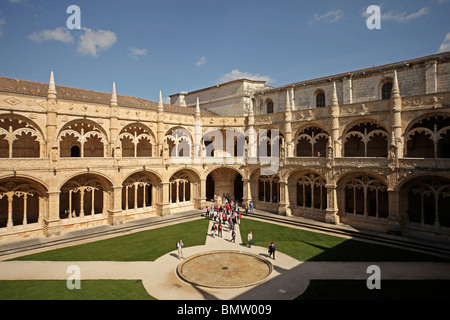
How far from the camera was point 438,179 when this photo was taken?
21203 millimetres

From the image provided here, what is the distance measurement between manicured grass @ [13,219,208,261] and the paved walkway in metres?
0.83

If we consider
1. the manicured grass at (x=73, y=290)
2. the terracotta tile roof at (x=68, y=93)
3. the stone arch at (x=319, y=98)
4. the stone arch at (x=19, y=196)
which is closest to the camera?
the manicured grass at (x=73, y=290)

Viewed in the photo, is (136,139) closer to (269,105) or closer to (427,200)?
(269,105)

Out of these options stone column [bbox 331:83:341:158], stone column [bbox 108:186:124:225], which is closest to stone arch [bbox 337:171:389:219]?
stone column [bbox 331:83:341:158]

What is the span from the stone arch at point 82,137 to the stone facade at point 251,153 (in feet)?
0.38

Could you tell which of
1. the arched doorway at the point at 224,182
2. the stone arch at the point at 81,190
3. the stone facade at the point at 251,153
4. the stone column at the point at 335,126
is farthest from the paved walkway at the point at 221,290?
the arched doorway at the point at 224,182

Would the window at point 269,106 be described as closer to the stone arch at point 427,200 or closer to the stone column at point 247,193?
the stone column at point 247,193

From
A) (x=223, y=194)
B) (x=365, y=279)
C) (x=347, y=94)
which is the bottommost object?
(x=365, y=279)

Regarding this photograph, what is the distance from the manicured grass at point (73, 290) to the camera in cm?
1296

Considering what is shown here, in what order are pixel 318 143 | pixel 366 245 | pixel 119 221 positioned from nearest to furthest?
1. pixel 366 245
2. pixel 119 221
3. pixel 318 143

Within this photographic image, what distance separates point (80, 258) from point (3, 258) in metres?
5.12

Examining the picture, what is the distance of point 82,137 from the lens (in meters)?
24.2
